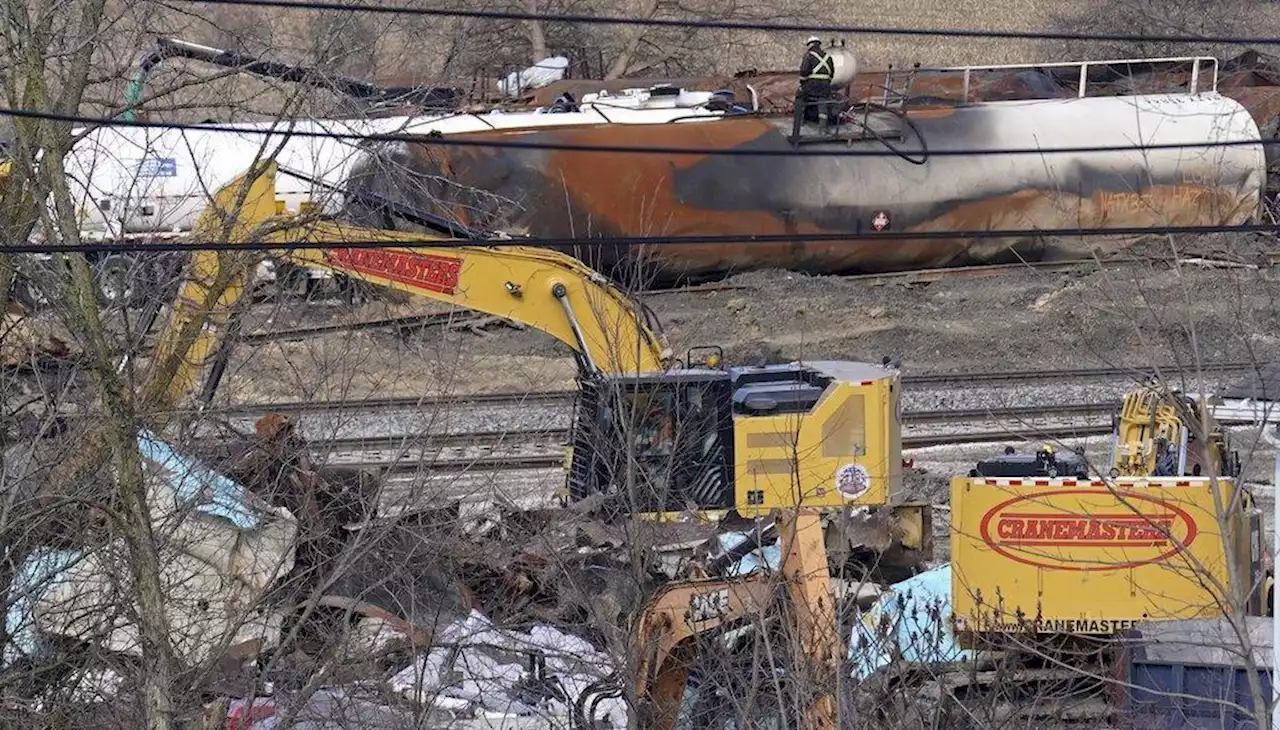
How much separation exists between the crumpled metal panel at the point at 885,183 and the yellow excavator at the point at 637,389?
935 centimetres

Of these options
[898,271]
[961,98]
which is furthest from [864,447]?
[961,98]

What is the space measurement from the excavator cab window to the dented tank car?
976 centimetres

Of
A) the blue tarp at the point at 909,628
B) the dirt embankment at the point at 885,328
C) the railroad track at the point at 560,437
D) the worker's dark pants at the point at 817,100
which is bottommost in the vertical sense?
the blue tarp at the point at 909,628

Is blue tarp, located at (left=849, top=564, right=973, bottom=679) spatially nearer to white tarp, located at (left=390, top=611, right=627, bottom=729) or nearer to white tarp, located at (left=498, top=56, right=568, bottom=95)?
white tarp, located at (left=390, top=611, right=627, bottom=729)

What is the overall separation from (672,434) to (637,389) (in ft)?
2.23

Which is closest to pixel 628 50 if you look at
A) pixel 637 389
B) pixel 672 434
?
pixel 672 434

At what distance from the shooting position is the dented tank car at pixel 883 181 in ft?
79.9

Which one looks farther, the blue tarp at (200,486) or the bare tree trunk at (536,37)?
the bare tree trunk at (536,37)

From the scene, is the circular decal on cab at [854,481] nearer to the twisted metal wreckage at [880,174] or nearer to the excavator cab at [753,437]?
the excavator cab at [753,437]

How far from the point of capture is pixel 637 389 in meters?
12.6

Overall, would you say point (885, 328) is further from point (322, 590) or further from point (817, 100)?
point (322, 590)

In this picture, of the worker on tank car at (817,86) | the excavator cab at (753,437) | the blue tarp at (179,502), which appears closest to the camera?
the blue tarp at (179,502)

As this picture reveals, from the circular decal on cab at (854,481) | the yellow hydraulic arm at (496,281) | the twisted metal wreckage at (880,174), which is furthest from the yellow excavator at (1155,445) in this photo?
the twisted metal wreckage at (880,174)

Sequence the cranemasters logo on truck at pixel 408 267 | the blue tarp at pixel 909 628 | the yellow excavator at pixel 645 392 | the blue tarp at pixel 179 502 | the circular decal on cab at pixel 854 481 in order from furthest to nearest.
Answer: the cranemasters logo on truck at pixel 408 267
the circular decal on cab at pixel 854 481
the yellow excavator at pixel 645 392
the blue tarp at pixel 179 502
the blue tarp at pixel 909 628
